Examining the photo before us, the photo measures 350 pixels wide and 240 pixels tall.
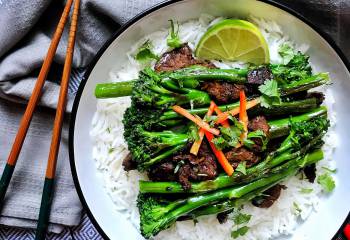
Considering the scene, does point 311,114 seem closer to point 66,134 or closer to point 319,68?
point 319,68

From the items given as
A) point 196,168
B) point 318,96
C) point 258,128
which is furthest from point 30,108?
point 318,96

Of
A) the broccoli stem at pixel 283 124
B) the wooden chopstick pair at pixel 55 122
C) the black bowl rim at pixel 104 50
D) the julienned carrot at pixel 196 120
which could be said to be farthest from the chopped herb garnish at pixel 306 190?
the wooden chopstick pair at pixel 55 122

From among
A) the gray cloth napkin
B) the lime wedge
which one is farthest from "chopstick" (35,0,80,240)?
the lime wedge

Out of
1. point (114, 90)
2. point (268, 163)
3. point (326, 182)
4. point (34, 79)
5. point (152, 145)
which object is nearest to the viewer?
point (152, 145)

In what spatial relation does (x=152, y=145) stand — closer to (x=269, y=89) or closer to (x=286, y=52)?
(x=269, y=89)

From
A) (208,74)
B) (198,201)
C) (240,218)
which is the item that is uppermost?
(208,74)

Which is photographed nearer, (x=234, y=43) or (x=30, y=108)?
(x=234, y=43)

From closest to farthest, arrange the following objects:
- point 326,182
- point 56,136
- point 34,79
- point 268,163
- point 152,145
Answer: point 152,145 < point 268,163 < point 326,182 < point 56,136 < point 34,79
